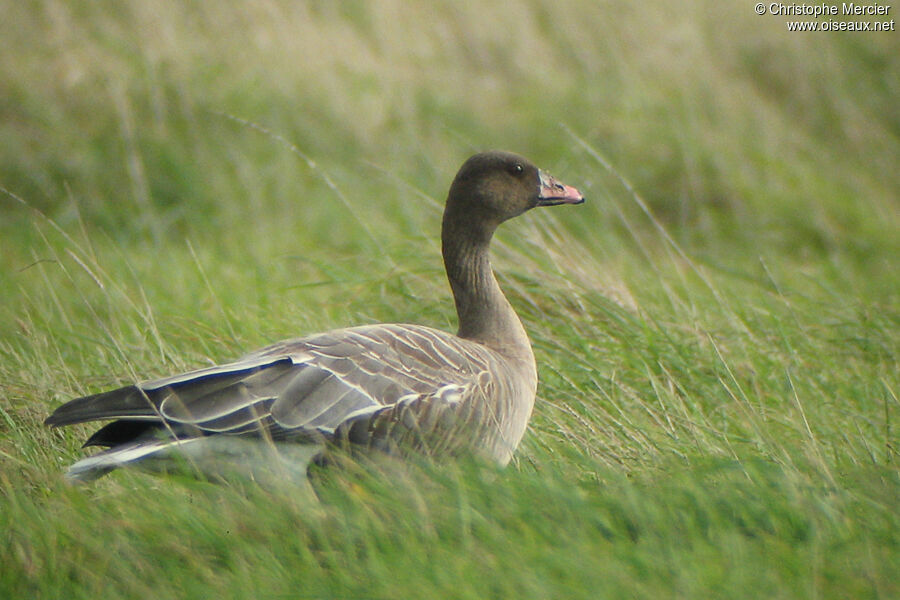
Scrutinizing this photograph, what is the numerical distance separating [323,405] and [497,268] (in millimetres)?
2045

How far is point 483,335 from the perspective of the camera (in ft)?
13.8

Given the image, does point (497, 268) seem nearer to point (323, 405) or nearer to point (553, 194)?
point (553, 194)

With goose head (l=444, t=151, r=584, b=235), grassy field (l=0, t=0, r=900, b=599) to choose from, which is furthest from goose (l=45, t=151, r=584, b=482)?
goose head (l=444, t=151, r=584, b=235)

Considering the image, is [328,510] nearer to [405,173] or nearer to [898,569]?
[898,569]

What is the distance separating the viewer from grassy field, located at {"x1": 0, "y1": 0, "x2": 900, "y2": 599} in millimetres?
2818

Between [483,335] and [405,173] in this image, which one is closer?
[483,335]

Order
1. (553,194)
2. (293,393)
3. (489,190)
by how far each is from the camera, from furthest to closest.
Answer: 1. (553,194)
2. (489,190)
3. (293,393)

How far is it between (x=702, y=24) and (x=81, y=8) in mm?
5760

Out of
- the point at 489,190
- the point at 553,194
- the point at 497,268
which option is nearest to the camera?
the point at 489,190

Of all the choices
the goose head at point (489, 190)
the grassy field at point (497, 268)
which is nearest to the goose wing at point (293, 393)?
the grassy field at point (497, 268)

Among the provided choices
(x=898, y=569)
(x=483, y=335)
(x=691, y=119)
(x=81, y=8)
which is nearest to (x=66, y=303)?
(x=483, y=335)

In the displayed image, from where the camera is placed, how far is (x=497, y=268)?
5.23 meters

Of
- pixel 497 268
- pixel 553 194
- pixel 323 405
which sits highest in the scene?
pixel 553 194

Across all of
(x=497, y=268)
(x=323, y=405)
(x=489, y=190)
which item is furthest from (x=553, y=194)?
(x=323, y=405)
